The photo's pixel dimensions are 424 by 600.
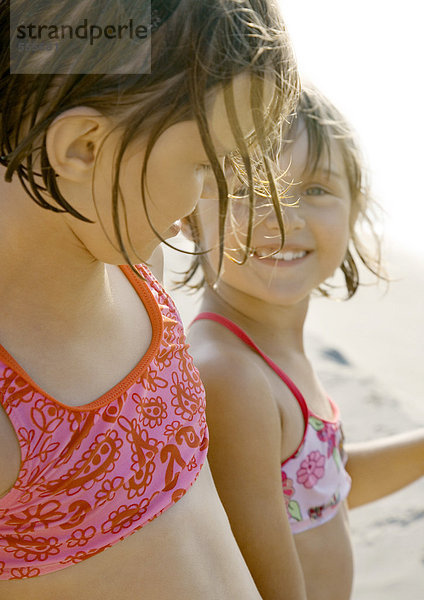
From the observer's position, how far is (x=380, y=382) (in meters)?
4.71

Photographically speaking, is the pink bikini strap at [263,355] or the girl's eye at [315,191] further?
the girl's eye at [315,191]

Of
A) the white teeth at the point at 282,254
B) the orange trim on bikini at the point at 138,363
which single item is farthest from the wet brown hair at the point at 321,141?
the orange trim on bikini at the point at 138,363

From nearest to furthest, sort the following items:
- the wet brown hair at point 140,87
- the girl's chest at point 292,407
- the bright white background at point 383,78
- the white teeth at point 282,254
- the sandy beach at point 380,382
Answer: the wet brown hair at point 140,87 → the girl's chest at point 292,407 → the white teeth at point 282,254 → the sandy beach at point 380,382 → the bright white background at point 383,78

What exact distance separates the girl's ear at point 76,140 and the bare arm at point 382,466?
1449 millimetres

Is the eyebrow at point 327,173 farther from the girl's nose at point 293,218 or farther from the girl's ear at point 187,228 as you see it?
the girl's ear at point 187,228

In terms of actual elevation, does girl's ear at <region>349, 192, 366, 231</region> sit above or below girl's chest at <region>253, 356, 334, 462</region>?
above

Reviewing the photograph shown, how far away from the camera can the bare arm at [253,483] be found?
1706 millimetres

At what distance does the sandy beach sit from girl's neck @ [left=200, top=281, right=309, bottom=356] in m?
0.94

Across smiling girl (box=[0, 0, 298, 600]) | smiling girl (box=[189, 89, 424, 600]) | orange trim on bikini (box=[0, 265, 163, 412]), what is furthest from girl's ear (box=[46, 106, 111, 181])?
smiling girl (box=[189, 89, 424, 600])

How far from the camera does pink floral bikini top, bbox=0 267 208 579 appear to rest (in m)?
1.19

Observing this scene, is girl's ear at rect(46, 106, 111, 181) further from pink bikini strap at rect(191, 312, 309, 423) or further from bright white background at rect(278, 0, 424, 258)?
bright white background at rect(278, 0, 424, 258)

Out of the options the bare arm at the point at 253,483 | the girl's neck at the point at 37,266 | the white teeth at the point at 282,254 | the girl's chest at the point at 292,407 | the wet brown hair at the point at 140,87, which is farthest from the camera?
the white teeth at the point at 282,254

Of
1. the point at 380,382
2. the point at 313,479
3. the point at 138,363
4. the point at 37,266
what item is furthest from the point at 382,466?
the point at 380,382

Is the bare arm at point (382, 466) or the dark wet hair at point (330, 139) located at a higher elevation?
the dark wet hair at point (330, 139)
